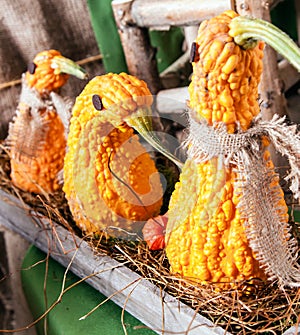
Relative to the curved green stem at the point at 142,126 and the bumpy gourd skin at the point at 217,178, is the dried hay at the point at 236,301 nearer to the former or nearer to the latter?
the bumpy gourd skin at the point at 217,178

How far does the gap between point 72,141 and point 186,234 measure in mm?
237

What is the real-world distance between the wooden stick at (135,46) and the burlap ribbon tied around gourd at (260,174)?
0.60 m

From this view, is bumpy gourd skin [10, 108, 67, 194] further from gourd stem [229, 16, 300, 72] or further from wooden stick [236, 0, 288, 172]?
gourd stem [229, 16, 300, 72]

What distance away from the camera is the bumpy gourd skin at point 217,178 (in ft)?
2.06

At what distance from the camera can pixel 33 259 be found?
1039 mm

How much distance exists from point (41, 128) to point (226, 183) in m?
0.47

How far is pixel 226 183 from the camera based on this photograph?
2.22ft

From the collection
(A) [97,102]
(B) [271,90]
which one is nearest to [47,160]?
(A) [97,102]

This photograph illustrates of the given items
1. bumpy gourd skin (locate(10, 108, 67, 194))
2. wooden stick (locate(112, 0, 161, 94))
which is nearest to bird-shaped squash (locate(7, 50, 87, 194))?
bumpy gourd skin (locate(10, 108, 67, 194))

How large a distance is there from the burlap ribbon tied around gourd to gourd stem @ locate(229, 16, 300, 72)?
0.29ft

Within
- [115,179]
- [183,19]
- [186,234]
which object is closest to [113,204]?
[115,179]

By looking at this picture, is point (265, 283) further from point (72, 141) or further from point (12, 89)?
point (12, 89)

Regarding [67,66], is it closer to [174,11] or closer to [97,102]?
[97,102]

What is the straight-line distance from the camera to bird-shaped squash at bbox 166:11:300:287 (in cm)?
63
